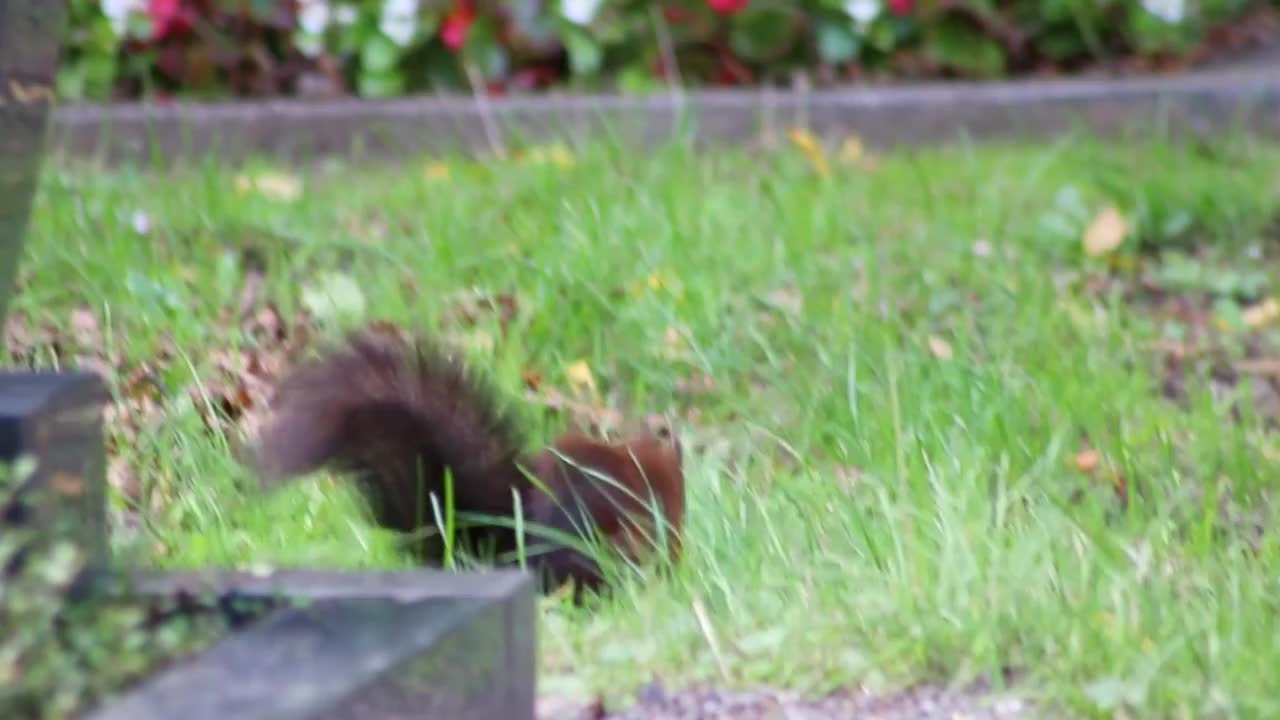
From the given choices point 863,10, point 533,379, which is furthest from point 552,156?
point 863,10

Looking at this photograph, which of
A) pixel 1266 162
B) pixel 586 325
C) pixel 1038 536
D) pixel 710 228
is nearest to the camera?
pixel 1038 536

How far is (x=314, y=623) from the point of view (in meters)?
1.72

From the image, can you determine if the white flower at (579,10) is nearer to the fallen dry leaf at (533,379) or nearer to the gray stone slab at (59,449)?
the fallen dry leaf at (533,379)

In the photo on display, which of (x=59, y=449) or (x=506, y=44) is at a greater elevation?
(x=506, y=44)

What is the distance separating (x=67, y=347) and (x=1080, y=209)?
2.30 metres

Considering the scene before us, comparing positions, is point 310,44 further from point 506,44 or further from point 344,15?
point 506,44

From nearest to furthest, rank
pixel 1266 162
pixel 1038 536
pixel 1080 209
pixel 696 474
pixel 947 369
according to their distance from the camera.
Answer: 1. pixel 1038 536
2. pixel 696 474
3. pixel 947 369
4. pixel 1080 209
5. pixel 1266 162

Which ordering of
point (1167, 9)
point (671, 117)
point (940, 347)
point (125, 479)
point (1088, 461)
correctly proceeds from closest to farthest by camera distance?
point (125, 479) → point (1088, 461) → point (940, 347) → point (671, 117) → point (1167, 9)

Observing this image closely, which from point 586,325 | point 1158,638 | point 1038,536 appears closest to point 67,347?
point 586,325

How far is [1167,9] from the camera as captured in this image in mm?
6289

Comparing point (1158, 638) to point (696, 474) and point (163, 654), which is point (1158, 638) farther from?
point (163, 654)

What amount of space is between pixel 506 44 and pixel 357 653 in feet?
14.0

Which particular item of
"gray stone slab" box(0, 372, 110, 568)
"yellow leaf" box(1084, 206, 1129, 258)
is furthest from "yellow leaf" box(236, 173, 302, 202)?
"gray stone slab" box(0, 372, 110, 568)

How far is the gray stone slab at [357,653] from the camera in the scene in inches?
60.8
